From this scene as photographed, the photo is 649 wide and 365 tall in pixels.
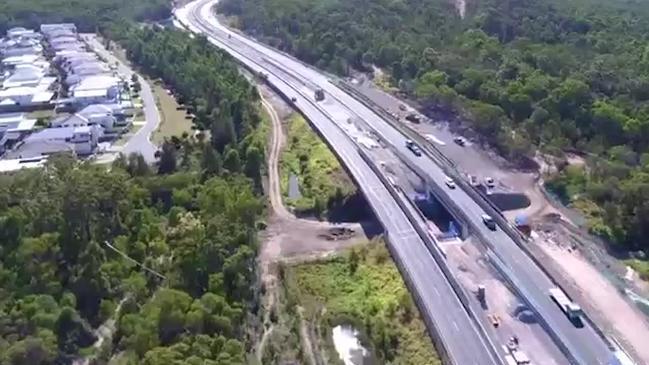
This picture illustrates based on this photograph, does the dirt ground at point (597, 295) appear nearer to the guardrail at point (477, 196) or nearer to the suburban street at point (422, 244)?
the guardrail at point (477, 196)

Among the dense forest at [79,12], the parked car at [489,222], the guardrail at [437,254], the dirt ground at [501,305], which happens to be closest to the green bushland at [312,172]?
the guardrail at [437,254]

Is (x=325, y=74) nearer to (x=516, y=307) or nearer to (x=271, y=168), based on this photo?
(x=271, y=168)

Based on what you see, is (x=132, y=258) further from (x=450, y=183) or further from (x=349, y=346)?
(x=450, y=183)

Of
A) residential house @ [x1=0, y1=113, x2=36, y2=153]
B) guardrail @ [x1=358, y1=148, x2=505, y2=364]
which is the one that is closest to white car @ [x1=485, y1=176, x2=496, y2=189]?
guardrail @ [x1=358, y1=148, x2=505, y2=364]

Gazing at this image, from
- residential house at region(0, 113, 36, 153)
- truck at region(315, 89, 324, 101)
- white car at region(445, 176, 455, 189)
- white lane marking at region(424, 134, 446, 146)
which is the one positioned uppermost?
white car at region(445, 176, 455, 189)

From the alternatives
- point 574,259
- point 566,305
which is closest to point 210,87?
point 574,259

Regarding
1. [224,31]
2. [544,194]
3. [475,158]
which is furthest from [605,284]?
[224,31]

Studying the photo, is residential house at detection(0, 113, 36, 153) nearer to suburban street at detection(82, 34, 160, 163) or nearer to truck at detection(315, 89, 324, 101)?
suburban street at detection(82, 34, 160, 163)
